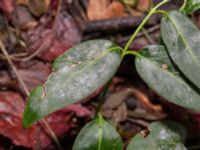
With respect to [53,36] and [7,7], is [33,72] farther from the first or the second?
[7,7]

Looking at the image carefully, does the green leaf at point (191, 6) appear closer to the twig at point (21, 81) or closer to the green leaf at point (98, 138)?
the green leaf at point (98, 138)

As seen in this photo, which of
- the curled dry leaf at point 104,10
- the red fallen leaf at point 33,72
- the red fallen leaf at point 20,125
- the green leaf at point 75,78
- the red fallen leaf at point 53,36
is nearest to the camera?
the green leaf at point 75,78

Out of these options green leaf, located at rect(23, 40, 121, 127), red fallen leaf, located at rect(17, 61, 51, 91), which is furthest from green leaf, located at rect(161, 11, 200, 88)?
red fallen leaf, located at rect(17, 61, 51, 91)

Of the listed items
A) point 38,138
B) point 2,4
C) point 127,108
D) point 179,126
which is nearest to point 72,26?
point 2,4

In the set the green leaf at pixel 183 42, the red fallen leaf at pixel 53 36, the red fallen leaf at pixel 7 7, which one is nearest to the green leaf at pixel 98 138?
the green leaf at pixel 183 42

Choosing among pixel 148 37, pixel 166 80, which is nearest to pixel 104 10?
pixel 148 37

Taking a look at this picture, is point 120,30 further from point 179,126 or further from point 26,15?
point 179,126
